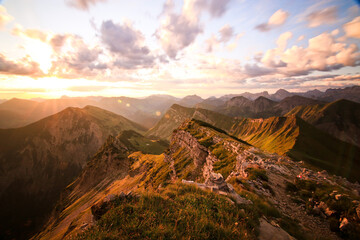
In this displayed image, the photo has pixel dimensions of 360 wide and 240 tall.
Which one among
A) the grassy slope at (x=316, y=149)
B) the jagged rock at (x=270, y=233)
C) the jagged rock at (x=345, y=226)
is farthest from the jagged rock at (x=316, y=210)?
the grassy slope at (x=316, y=149)

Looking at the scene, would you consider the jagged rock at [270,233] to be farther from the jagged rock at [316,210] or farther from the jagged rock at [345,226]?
the jagged rock at [316,210]

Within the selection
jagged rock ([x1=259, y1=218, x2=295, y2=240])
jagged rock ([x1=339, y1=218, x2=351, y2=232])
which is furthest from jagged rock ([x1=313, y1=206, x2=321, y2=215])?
jagged rock ([x1=259, y1=218, x2=295, y2=240])

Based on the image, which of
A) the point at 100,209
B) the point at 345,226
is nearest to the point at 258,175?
the point at 345,226

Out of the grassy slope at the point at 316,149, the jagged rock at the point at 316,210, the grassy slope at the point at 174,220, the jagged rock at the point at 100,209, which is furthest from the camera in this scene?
the grassy slope at the point at 316,149

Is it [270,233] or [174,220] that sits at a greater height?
[174,220]

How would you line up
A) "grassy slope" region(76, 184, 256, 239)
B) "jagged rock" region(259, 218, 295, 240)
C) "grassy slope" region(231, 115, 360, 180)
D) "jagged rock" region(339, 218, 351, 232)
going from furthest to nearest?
1. "grassy slope" region(231, 115, 360, 180)
2. "jagged rock" region(339, 218, 351, 232)
3. "jagged rock" region(259, 218, 295, 240)
4. "grassy slope" region(76, 184, 256, 239)

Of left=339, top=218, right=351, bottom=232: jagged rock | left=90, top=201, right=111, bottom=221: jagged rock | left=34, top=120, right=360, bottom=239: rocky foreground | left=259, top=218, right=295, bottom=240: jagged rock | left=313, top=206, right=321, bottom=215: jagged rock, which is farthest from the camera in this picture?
left=313, top=206, right=321, bottom=215: jagged rock

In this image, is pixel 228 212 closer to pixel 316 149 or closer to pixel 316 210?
pixel 316 210

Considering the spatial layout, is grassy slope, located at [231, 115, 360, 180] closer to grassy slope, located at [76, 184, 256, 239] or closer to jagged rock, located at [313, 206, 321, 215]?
jagged rock, located at [313, 206, 321, 215]

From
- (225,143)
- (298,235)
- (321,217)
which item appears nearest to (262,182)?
(321,217)

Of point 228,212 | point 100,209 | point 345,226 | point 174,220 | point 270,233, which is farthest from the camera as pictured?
point 345,226

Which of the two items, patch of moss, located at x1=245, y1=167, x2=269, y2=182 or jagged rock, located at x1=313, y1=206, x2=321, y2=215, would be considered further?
patch of moss, located at x1=245, y1=167, x2=269, y2=182

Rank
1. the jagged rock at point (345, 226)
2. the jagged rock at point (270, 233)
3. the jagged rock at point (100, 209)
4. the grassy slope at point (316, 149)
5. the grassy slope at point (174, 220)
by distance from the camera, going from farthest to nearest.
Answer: the grassy slope at point (316, 149)
the jagged rock at point (345, 226)
the jagged rock at point (100, 209)
the jagged rock at point (270, 233)
the grassy slope at point (174, 220)

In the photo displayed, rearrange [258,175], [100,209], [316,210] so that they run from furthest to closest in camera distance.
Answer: [258,175]
[316,210]
[100,209]
